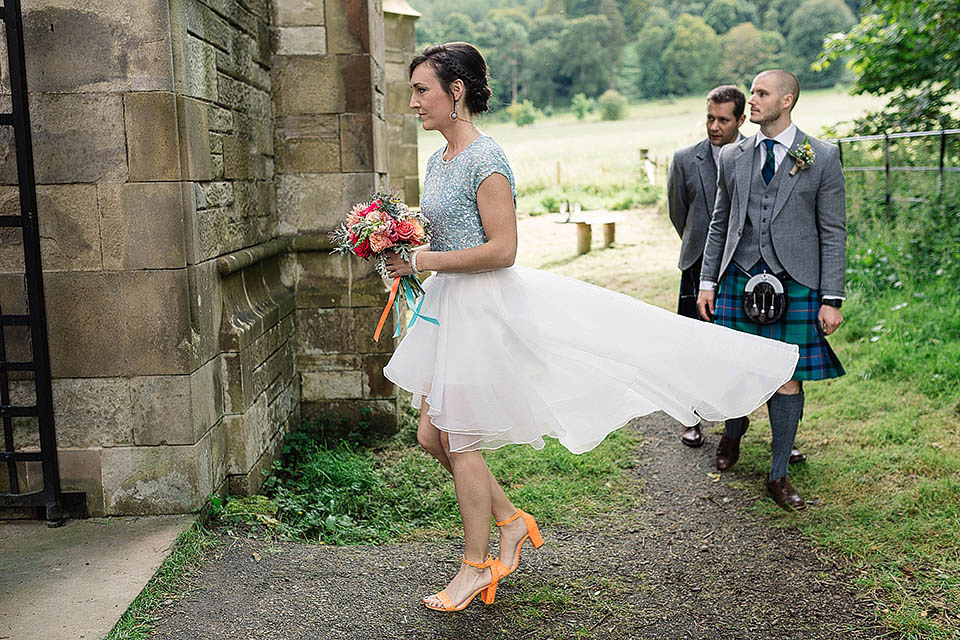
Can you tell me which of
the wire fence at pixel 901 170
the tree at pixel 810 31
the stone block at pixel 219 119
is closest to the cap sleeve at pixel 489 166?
the stone block at pixel 219 119

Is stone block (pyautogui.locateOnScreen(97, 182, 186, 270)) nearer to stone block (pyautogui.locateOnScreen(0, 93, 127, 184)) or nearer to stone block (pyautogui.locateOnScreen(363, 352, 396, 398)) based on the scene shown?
stone block (pyautogui.locateOnScreen(0, 93, 127, 184))

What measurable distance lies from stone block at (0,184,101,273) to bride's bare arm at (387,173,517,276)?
168 cm

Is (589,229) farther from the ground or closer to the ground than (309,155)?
closer to the ground

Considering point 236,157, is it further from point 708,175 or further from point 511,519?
point 708,175

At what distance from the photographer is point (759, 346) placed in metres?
4.00

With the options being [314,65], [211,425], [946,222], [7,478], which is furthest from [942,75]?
[7,478]

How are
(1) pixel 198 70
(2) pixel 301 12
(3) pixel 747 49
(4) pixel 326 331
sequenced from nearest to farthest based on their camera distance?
(1) pixel 198 70 → (2) pixel 301 12 → (4) pixel 326 331 → (3) pixel 747 49

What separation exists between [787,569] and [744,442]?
2123 mm

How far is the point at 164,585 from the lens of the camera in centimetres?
365

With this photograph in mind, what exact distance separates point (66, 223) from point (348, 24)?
2625mm

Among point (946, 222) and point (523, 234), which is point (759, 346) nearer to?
point (946, 222)

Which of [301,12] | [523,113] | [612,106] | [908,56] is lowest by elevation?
[301,12]

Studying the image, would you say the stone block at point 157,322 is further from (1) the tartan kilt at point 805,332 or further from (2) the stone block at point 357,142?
(1) the tartan kilt at point 805,332

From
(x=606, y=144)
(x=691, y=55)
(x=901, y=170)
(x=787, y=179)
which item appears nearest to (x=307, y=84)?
(x=787, y=179)
